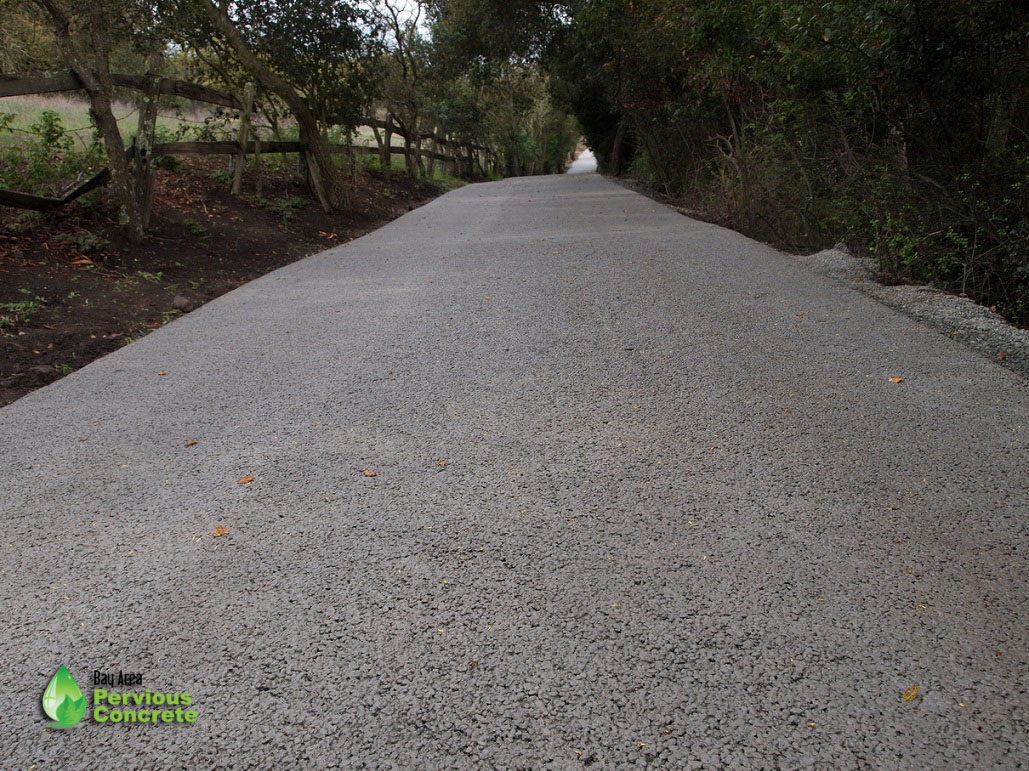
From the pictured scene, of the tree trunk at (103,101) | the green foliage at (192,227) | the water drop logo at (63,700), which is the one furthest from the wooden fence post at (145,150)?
the water drop logo at (63,700)

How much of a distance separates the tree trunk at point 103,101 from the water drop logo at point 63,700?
21.8 ft

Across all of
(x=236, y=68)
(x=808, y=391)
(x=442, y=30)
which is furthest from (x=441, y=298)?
(x=442, y=30)

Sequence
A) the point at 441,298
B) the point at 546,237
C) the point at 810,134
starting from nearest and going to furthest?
the point at 441,298
the point at 810,134
the point at 546,237

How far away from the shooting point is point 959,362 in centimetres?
411

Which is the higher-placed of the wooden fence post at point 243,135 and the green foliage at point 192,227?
the wooden fence post at point 243,135

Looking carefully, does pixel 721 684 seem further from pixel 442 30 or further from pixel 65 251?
pixel 442 30

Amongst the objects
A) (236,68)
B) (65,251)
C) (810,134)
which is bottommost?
(65,251)

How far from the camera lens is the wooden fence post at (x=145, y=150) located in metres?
7.62

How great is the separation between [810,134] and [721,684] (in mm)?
7560

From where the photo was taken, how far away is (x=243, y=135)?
11000mm

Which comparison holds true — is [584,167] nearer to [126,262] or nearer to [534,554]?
[126,262]

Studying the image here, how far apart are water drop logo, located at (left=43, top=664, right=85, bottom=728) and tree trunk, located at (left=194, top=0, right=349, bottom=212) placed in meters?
10.4

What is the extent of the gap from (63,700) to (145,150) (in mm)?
7347

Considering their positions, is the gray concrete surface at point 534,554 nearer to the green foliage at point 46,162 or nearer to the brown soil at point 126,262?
the brown soil at point 126,262
